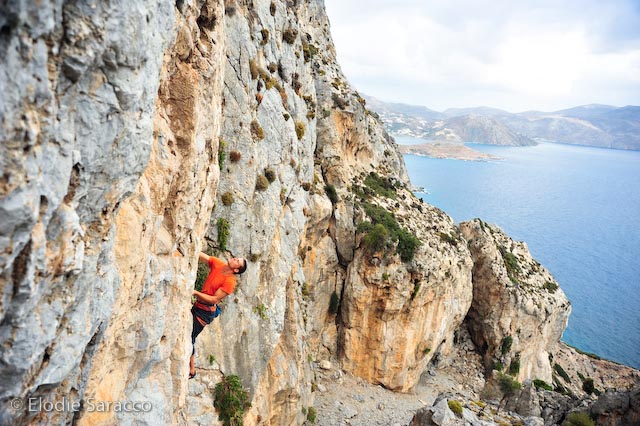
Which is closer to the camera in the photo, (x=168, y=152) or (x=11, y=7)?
(x=11, y=7)

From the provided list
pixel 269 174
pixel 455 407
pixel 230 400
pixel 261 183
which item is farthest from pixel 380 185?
pixel 230 400

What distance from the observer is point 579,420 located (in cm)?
2259

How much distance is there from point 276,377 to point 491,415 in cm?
1580

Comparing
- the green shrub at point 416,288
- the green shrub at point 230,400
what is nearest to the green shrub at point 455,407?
the green shrub at point 416,288

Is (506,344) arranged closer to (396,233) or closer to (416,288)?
(416,288)

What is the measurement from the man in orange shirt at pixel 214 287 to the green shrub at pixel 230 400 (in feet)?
16.0

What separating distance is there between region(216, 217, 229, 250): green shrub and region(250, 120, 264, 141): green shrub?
4.45 metres

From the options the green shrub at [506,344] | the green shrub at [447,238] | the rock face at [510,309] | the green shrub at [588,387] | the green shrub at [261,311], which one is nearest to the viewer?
the green shrub at [261,311]

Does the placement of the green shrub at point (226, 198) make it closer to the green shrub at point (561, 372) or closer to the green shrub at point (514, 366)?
the green shrub at point (514, 366)

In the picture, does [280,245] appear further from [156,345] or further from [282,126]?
[156,345]

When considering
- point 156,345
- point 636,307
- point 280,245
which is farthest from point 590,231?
point 156,345

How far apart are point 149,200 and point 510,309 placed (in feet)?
146

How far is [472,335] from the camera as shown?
4556 cm

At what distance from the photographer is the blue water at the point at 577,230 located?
7461 cm
